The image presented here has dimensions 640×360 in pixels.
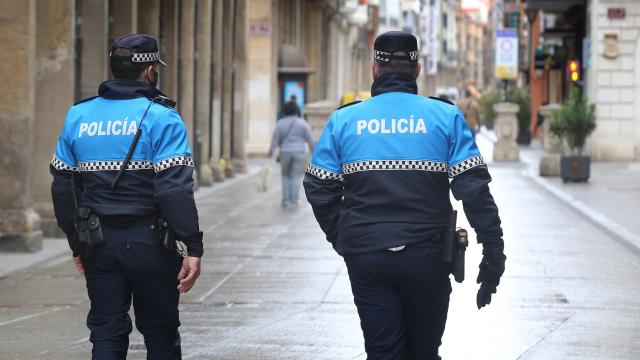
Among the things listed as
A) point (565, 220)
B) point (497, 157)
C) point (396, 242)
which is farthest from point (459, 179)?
point (497, 157)

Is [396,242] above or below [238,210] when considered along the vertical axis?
above

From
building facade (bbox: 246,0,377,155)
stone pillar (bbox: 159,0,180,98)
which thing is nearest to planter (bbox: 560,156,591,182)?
stone pillar (bbox: 159,0,180,98)

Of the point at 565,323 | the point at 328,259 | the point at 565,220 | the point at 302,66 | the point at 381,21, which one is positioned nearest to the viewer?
the point at 565,323

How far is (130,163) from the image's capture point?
6.22 metres

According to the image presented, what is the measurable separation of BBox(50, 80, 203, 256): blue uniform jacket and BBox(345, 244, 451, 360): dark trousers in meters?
0.82

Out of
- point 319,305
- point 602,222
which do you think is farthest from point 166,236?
point 602,222

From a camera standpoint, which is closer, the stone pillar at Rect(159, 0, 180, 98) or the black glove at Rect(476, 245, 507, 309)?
the black glove at Rect(476, 245, 507, 309)

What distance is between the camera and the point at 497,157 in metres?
40.3

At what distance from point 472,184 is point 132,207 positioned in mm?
1468

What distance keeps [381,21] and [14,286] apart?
101910 millimetres

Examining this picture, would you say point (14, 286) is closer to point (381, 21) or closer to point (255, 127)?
point (255, 127)

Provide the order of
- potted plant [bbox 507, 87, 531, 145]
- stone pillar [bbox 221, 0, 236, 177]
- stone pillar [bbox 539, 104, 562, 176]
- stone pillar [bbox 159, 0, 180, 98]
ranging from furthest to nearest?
potted plant [bbox 507, 87, 531, 145], stone pillar [bbox 539, 104, 562, 176], stone pillar [bbox 221, 0, 236, 177], stone pillar [bbox 159, 0, 180, 98]

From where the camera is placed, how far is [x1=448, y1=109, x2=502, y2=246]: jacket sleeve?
570cm

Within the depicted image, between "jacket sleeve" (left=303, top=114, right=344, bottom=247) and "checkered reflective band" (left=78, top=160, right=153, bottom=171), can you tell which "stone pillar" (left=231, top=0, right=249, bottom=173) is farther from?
"jacket sleeve" (left=303, top=114, right=344, bottom=247)
